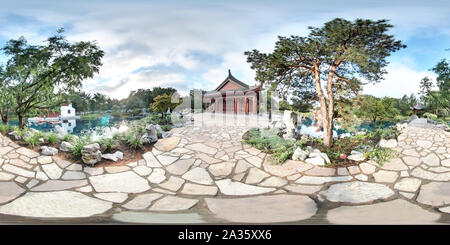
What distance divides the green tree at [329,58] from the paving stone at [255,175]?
1120 millimetres

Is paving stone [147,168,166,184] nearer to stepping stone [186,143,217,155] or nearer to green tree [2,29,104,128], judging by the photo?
stepping stone [186,143,217,155]

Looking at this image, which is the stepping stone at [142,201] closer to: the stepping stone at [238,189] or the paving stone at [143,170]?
the paving stone at [143,170]

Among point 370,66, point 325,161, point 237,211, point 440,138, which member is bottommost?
point 237,211

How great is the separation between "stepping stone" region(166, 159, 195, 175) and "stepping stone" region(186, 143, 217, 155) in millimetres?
233

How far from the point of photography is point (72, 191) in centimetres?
199

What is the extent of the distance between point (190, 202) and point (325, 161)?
1.63 meters

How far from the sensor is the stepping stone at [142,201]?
5.90 ft

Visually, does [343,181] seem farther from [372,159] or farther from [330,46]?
[330,46]


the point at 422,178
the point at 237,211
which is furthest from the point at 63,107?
the point at 422,178

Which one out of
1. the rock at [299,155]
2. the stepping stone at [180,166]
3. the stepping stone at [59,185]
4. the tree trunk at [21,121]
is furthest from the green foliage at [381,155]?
the tree trunk at [21,121]

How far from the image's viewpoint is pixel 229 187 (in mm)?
2094

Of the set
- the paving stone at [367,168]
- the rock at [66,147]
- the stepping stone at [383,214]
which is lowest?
the stepping stone at [383,214]

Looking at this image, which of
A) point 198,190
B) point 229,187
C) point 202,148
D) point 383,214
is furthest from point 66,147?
point 383,214

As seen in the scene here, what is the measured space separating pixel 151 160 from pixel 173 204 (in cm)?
92
